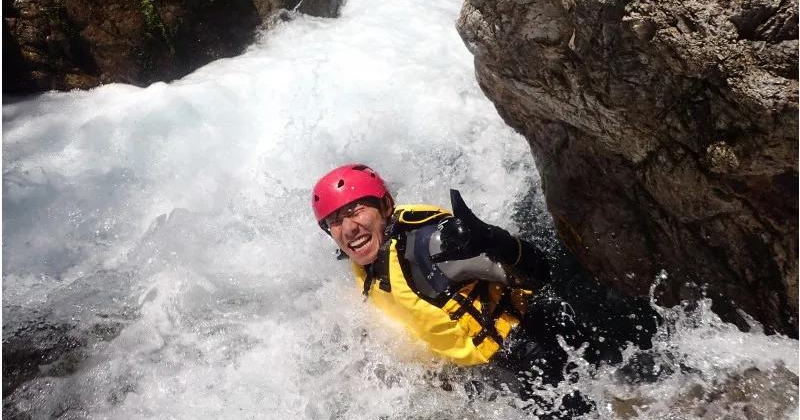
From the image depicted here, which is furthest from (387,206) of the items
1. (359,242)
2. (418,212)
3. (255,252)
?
(255,252)

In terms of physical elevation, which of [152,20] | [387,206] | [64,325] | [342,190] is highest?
[342,190]

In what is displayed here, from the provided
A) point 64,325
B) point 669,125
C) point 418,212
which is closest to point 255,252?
point 64,325

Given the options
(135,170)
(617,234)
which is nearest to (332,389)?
(617,234)

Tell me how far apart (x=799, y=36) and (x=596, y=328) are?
2562 millimetres

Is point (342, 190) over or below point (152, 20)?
over

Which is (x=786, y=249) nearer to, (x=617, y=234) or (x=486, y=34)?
(x=617, y=234)

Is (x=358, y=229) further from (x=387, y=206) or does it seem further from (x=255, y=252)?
(x=255, y=252)

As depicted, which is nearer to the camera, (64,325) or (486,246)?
(486,246)

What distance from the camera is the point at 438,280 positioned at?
131 inches

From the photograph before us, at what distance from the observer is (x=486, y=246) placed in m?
2.95

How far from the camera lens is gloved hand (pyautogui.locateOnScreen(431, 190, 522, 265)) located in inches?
114

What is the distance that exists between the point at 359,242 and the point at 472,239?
0.89 m

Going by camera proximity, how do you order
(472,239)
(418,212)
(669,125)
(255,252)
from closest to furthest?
(669,125) → (472,239) → (418,212) → (255,252)

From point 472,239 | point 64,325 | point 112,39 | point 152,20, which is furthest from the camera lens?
point 152,20
